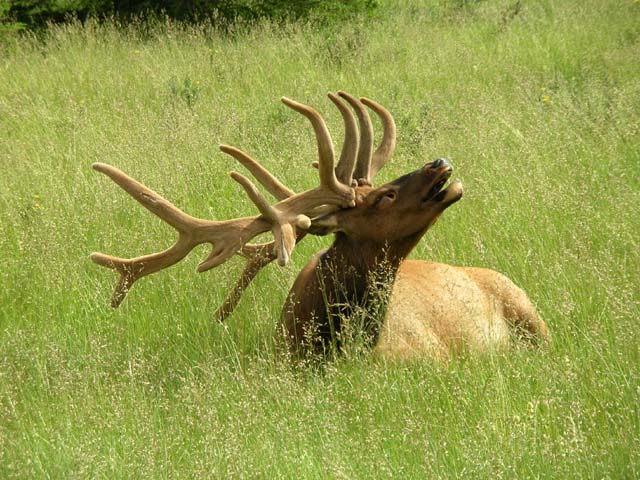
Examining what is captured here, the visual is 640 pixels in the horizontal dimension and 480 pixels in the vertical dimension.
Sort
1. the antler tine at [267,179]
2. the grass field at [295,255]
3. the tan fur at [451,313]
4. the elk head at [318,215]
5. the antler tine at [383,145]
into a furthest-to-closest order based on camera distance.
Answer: the antler tine at [383,145] < the tan fur at [451,313] < the antler tine at [267,179] < the elk head at [318,215] < the grass field at [295,255]

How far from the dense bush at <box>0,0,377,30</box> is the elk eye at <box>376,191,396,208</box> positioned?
29.7ft

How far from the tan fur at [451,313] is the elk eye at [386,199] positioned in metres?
0.54

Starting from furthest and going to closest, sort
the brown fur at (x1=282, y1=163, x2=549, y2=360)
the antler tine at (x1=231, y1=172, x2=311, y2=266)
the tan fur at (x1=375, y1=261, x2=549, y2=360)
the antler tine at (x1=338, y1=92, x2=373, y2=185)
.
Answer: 1. the antler tine at (x1=338, y1=92, x2=373, y2=185)
2. the tan fur at (x1=375, y1=261, x2=549, y2=360)
3. the brown fur at (x1=282, y1=163, x2=549, y2=360)
4. the antler tine at (x1=231, y1=172, x2=311, y2=266)

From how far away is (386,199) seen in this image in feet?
16.3

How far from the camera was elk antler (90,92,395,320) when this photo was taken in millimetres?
4754

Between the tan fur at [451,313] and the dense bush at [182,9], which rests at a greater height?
the dense bush at [182,9]

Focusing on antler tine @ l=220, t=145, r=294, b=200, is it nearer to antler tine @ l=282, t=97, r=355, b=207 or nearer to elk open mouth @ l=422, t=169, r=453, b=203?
antler tine @ l=282, t=97, r=355, b=207

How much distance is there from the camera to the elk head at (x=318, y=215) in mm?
4801

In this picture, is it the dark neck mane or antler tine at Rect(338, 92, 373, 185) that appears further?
antler tine at Rect(338, 92, 373, 185)

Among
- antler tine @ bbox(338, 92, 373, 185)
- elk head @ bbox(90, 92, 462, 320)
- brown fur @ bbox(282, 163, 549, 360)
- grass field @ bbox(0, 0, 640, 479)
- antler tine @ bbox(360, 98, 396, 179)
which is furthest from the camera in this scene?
antler tine @ bbox(360, 98, 396, 179)

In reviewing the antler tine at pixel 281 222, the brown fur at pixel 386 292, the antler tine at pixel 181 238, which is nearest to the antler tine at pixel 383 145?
the brown fur at pixel 386 292

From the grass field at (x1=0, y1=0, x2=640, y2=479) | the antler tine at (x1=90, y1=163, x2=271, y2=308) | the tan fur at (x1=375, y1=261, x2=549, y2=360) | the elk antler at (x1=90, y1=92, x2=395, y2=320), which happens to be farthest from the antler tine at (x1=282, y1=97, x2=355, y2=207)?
the grass field at (x1=0, y1=0, x2=640, y2=479)

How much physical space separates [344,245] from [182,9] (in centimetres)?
996

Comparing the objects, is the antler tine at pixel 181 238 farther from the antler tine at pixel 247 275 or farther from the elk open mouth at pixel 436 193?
the elk open mouth at pixel 436 193
